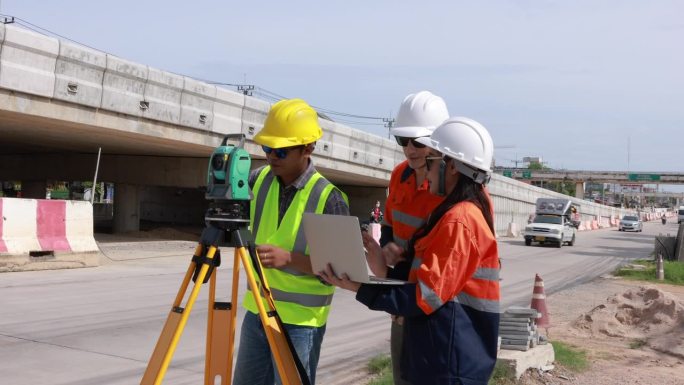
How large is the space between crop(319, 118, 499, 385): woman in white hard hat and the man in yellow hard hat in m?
0.44

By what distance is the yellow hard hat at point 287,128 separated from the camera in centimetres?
367

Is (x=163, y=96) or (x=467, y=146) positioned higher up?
(x=163, y=96)

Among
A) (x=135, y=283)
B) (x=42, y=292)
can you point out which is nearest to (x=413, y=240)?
(x=42, y=292)

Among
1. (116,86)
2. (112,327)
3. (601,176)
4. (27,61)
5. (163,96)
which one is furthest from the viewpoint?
(601,176)

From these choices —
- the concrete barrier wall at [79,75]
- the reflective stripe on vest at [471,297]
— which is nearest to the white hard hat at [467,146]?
the reflective stripe on vest at [471,297]

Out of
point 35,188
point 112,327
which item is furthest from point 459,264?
point 35,188

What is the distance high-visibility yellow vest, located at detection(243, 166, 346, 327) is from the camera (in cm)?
366

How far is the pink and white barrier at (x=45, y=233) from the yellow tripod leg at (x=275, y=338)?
1138 cm

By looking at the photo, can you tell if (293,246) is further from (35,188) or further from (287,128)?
(35,188)

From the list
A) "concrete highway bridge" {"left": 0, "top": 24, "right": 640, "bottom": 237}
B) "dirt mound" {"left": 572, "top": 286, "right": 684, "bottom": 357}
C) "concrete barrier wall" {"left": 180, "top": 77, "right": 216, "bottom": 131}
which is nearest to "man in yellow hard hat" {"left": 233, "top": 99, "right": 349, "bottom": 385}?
"dirt mound" {"left": 572, "top": 286, "right": 684, "bottom": 357}

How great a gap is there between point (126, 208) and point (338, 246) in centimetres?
2700

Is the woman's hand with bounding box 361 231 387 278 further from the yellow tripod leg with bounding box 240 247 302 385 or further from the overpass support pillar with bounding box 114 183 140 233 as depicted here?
the overpass support pillar with bounding box 114 183 140 233

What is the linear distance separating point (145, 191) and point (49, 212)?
2954 centimetres

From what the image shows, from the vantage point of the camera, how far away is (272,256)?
348 centimetres
